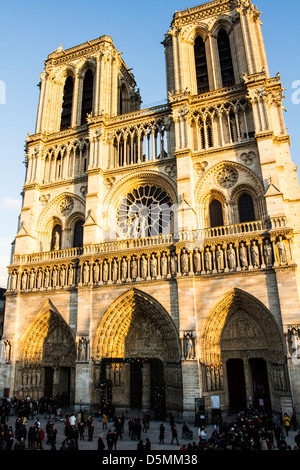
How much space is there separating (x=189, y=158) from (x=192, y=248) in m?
6.12

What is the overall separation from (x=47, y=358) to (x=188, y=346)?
33.6 ft

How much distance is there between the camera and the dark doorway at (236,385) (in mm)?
19094

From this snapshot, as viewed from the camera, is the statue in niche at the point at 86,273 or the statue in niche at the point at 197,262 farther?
the statue in niche at the point at 86,273

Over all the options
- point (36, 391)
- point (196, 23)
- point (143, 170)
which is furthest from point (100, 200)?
point (196, 23)

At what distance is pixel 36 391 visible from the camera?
22812 mm

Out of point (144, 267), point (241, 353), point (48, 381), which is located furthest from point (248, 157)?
point (48, 381)

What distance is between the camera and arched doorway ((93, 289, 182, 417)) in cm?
1955

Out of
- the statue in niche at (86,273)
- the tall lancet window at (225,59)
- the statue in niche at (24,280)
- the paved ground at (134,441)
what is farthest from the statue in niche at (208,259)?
the tall lancet window at (225,59)

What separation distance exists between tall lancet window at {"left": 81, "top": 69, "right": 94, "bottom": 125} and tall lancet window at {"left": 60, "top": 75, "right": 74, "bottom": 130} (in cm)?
127

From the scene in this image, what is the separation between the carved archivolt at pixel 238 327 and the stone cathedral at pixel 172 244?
7cm

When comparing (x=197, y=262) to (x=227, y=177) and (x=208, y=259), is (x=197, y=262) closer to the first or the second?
(x=208, y=259)

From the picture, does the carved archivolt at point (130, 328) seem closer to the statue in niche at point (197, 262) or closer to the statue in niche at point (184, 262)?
the statue in niche at point (184, 262)

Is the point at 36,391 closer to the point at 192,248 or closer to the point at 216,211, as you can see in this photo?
the point at 192,248

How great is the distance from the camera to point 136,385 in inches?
842
